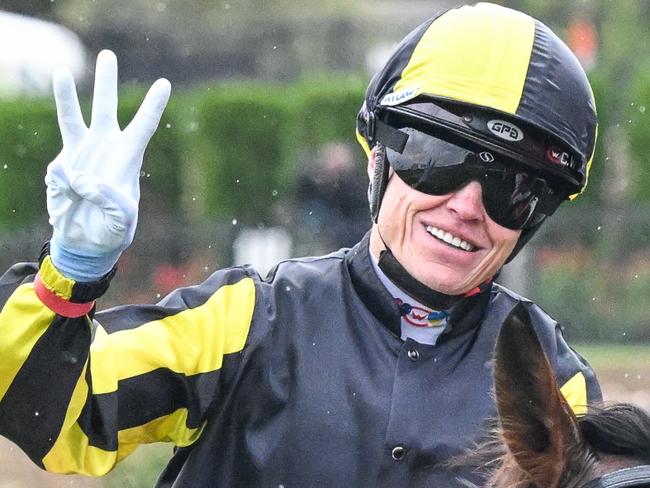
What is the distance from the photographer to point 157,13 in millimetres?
24531

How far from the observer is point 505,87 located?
3.21 metres

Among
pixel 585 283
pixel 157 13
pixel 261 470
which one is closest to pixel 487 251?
pixel 261 470

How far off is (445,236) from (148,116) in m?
0.77

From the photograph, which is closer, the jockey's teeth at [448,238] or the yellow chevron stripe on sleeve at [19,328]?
the yellow chevron stripe on sleeve at [19,328]

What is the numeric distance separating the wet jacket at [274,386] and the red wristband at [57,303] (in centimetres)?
3

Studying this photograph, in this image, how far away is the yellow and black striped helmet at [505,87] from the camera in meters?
3.21

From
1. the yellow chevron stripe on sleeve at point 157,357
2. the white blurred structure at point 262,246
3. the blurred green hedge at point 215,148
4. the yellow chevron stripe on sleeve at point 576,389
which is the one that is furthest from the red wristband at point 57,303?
the blurred green hedge at point 215,148

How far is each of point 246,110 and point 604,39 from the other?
8120 mm

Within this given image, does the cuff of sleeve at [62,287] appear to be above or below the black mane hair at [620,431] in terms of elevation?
below

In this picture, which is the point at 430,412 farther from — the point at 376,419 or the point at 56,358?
the point at 56,358

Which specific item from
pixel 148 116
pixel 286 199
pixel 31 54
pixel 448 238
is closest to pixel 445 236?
pixel 448 238

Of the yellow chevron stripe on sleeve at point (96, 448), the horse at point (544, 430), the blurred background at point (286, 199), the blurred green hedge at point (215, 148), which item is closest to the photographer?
the horse at point (544, 430)

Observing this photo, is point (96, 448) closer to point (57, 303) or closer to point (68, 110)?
point (57, 303)

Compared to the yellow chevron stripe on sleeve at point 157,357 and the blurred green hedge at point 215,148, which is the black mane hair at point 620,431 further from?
the blurred green hedge at point 215,148
